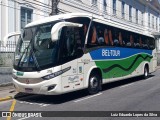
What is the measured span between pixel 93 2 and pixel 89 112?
2294cm

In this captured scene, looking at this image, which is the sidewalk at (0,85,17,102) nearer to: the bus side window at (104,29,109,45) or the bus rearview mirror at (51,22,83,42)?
the bus rearview mirror at (51,22,83,42)

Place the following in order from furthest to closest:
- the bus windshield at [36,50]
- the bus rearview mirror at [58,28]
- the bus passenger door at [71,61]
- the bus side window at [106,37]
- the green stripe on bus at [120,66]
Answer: the bus side window at [106,37] < the green stripe on bus at [120,66] < the bus passenger door at [71,61] < the bus windshield at [36,50] < the bus rearview mirror at [58,28]

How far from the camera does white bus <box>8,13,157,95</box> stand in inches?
404

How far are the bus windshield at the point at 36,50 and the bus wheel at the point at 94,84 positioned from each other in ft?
8.72

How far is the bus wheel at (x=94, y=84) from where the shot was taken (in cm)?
1229

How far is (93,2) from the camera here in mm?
30391

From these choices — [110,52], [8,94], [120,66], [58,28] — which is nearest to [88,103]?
[58,28]

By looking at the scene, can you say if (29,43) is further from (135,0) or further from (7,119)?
(135,0)

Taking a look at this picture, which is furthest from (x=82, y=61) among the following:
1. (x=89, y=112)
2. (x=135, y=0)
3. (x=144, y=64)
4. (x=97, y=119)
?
(x=135, y=0)

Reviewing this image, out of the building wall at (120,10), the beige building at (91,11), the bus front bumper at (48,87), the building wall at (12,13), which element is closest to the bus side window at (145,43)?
the building wall at (120,10)

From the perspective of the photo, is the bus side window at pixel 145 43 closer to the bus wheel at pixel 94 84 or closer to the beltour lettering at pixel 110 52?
the beltour lettering at pixel 110 52

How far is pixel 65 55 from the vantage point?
10.6 metres

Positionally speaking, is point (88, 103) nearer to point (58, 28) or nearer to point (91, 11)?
point (58, 28)

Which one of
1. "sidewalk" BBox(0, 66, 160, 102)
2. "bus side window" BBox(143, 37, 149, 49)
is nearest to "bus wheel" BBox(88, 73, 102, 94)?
"sidewalk" BBox(0, 66, 160, 102)
